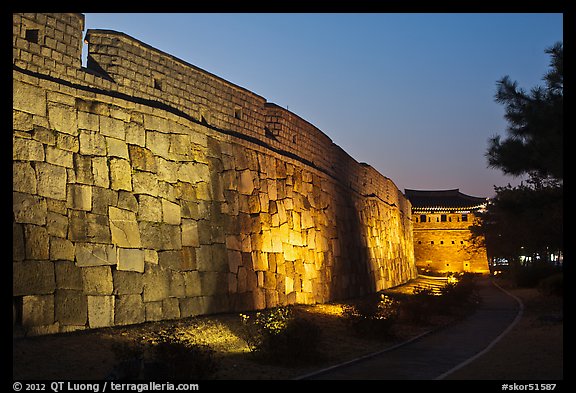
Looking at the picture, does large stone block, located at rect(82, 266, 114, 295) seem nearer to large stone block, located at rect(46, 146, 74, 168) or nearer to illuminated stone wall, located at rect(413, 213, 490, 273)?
large stone block, located at rect(46, 146, 74, 168)

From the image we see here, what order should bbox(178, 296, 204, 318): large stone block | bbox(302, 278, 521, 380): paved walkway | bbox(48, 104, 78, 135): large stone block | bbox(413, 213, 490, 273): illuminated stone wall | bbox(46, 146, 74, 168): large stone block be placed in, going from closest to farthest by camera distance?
bbox(302, 278, 521, 380): paved walkway
bbox(46, 146, 74, 168): large stone block
bbox(48, 104, 78, 135): large stone block
bbox(178, 296, 204, 318): large stone block
bbox(413, 213, 490, 273): illuminated stone wall

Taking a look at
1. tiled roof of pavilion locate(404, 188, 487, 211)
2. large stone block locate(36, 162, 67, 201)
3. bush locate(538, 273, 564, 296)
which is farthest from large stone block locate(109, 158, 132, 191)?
tiled roof of pavilion locate(404, 188, 487, 211)

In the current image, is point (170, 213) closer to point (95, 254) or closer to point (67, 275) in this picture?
point (95, 254)

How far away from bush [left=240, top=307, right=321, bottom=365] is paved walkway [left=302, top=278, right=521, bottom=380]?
880 millimetres

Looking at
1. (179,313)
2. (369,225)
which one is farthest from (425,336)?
(369,225)

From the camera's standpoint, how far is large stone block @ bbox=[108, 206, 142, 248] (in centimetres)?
1130

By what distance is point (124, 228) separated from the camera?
11.5 m

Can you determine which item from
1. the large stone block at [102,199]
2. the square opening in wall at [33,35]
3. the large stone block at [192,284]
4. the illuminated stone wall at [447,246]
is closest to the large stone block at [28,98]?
the square opening in wall at [33,35]

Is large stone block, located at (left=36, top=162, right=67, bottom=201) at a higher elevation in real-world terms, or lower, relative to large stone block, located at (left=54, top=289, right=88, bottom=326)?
higher

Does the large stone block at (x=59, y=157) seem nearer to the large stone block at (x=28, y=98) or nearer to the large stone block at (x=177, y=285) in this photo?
the large stone block at (x=28, y=98)

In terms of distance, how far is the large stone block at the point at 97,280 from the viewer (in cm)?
1048

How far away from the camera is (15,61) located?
10070 mm

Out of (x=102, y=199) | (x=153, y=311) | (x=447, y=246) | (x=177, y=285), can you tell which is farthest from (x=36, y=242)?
(x=447, y=246)
